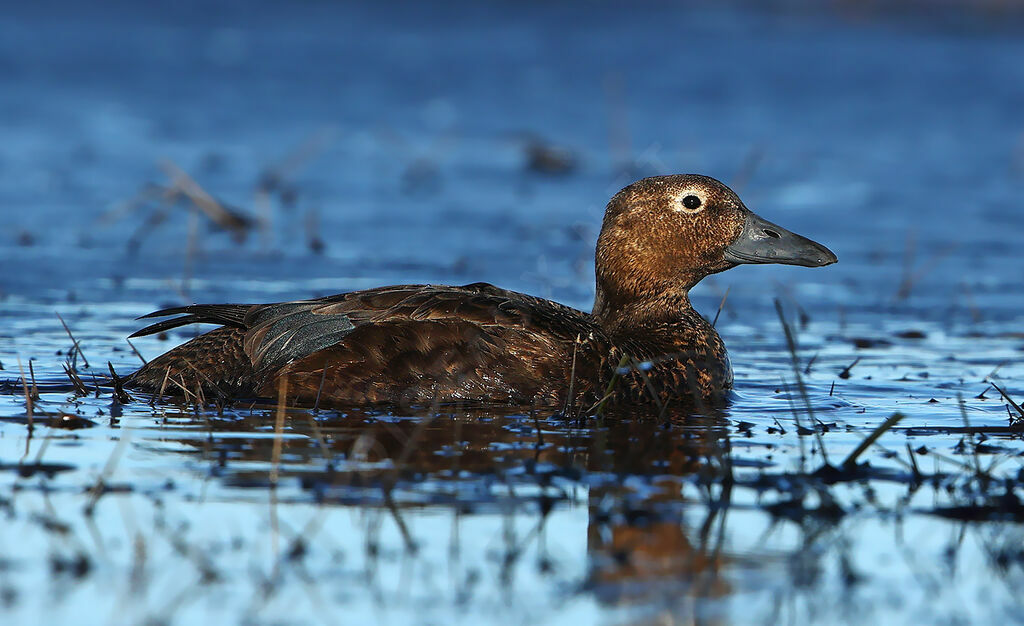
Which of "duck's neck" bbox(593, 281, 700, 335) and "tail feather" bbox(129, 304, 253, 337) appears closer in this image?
"tail feather" bbox(129, 304, 253, 337)

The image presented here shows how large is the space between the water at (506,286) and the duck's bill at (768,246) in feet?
1.84

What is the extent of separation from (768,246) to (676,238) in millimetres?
437

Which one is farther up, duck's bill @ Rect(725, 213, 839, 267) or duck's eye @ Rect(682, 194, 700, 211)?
duck's eye @ Rect(682, 194, 700, 211)

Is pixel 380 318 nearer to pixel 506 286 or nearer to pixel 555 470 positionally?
pixel 555 470

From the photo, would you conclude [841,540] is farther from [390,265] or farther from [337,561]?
[390,265]

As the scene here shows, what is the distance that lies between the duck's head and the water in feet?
2.15

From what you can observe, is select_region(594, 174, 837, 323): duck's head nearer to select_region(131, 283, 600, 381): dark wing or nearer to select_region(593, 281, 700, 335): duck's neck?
select_region(593, 281, 700, 335): duck's neck

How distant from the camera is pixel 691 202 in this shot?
24.9 feet

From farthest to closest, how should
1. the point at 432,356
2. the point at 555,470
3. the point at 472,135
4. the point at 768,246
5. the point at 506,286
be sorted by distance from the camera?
1. the point at 472,135
2. the point at 506,286
3. the point at 768,246
4. the point at 432,356
5. the point at 555,470

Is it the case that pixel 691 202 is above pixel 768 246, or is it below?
above

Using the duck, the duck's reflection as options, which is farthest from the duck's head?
the duck's reflection

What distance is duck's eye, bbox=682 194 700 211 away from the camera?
7566mm

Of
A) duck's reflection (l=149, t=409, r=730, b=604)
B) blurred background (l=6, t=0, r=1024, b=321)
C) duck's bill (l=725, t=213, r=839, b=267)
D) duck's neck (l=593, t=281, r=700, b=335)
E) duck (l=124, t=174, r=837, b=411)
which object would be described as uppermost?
blurred background (l=6, t=0, r=1024, b=321)

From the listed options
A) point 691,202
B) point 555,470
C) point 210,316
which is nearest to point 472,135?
point 691,202
